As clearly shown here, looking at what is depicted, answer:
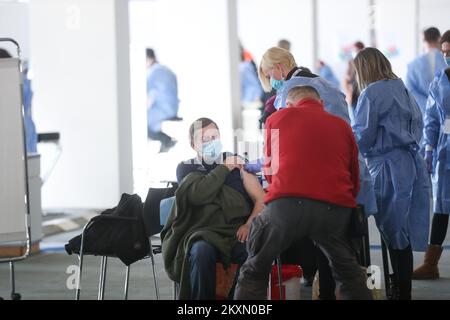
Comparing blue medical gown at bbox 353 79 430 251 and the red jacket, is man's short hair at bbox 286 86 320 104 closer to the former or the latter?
the red jacket

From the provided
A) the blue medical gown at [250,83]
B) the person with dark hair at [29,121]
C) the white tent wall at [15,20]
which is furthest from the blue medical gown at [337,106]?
the white tent wall at [15,20]

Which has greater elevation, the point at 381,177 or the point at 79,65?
the point at 79,65

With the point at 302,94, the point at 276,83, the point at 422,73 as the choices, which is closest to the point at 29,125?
the point at 422,73

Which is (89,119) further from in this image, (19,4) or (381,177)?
(19,4)

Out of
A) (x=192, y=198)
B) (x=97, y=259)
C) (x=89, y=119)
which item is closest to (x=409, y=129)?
(x=192, y=198)

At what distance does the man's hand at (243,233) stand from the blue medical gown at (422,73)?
168 inches

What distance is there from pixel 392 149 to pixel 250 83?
1030 cm

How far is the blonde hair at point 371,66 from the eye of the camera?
5.01 m

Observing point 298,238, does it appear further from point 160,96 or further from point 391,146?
point 160,96

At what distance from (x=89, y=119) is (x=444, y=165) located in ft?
14.3

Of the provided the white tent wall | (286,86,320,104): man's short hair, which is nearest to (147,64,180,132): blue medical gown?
the white tent wall

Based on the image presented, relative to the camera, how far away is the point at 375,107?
4984mm

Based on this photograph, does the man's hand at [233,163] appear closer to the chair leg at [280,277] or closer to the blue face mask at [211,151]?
the blue face mask at [211,151]

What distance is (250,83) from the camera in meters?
15.3
